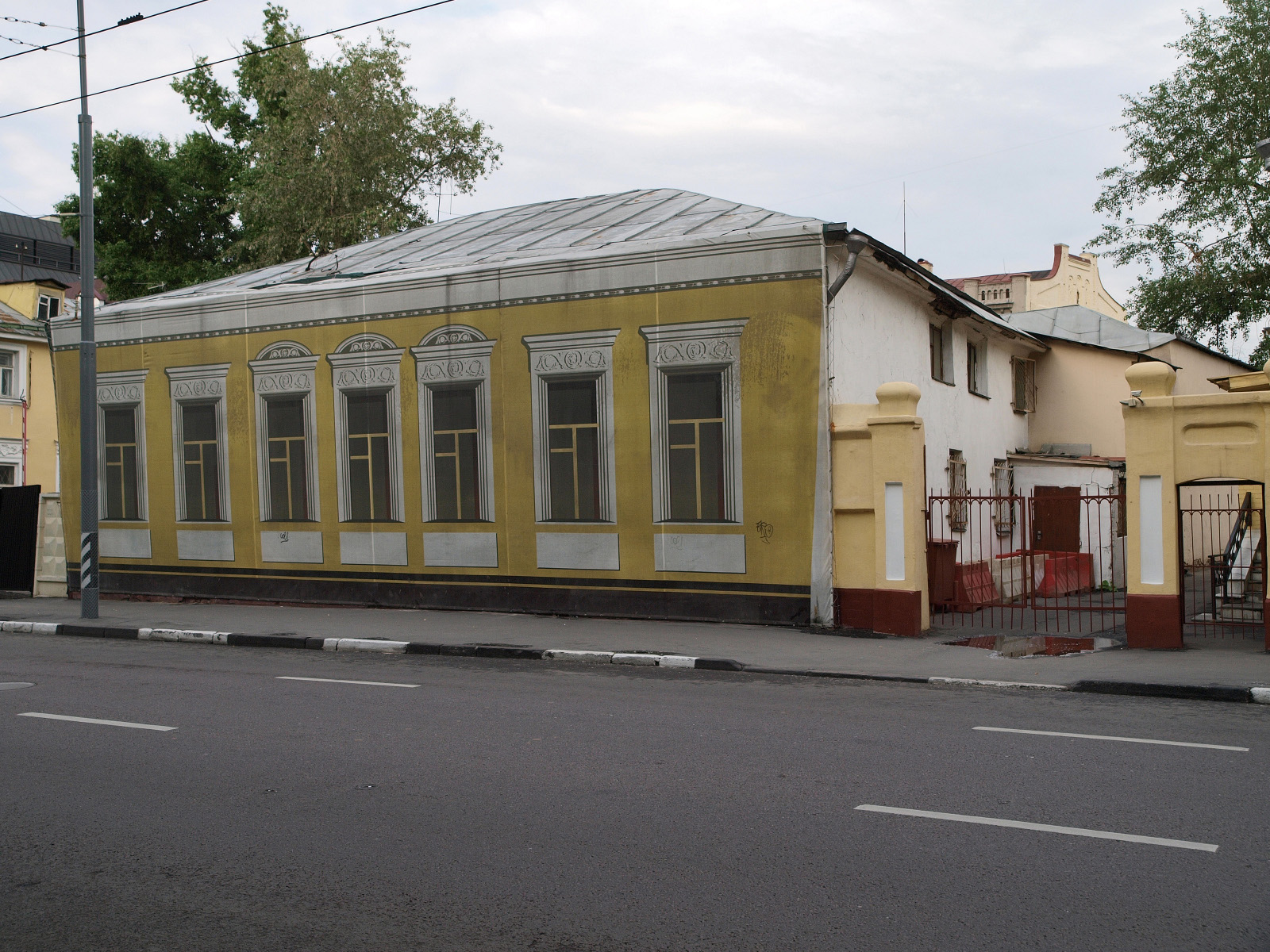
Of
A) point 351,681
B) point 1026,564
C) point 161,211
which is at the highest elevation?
point 161,211

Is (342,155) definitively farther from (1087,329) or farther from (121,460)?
(1087,329)

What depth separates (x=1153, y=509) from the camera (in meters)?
12.2

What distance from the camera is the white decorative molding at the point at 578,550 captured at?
51.0 feet

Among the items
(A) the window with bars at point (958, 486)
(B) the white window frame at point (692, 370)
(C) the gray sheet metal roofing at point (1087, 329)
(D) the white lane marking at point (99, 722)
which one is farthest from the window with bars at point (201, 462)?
(C) the gray sheet metal roofing at point (1087, 329)

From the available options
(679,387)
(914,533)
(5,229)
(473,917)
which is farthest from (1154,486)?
(5,229)

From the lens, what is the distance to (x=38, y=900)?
15.6 ft

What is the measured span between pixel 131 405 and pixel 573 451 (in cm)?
946

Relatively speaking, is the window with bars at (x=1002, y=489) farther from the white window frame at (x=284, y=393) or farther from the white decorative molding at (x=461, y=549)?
the white window frame at (x=284, y=393)

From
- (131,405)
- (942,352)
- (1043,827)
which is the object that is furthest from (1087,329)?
(1043,827)

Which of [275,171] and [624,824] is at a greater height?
[275,171]

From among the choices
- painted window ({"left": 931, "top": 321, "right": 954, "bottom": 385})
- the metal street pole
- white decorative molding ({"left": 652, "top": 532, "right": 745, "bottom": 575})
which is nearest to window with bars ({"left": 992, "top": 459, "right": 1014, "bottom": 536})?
painted window ({"left": 931, "top": 321, "right": 954, "bottom": 385})

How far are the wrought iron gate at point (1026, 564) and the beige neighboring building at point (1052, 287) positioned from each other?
13.9 m

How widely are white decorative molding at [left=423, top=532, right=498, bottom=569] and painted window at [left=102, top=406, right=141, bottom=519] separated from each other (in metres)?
6.82

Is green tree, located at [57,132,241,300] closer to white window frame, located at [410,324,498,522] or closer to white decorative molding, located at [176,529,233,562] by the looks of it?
white decorative molding, located at [176,529,233,562]
